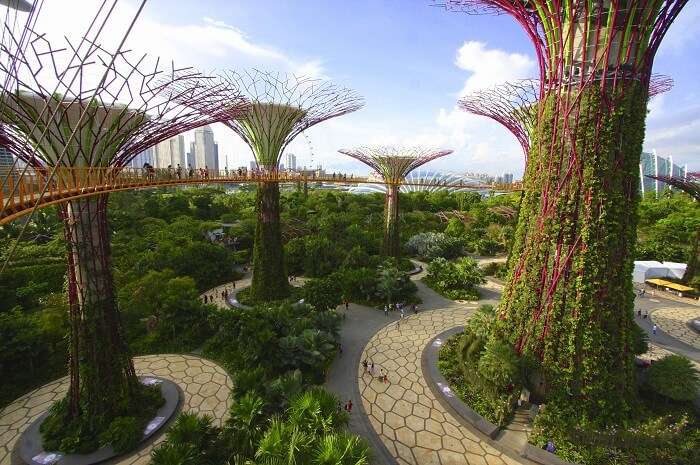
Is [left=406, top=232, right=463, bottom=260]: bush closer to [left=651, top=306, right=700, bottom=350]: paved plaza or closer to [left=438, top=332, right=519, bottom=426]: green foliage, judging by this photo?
[left=651, top=306, right=700, bottom=350]: paved plaza

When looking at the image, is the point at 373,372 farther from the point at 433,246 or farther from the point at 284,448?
the point at 433,246

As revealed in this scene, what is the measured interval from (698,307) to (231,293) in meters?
26.2

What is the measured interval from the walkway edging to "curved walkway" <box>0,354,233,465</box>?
6726mm

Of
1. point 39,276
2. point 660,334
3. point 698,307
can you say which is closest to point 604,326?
point 660,334

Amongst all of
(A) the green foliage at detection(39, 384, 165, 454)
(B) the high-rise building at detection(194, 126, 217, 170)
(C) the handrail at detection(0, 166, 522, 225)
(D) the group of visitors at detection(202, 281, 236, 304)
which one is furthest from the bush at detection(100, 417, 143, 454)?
(B) the high-rise building at detection(194, 126, 217, 170)

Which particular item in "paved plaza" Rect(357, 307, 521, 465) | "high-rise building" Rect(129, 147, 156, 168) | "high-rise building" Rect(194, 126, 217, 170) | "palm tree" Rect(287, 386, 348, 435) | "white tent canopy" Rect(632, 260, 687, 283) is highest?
"high-rise building" Rect(194, 126, 217, 170)

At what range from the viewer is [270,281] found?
16609mm

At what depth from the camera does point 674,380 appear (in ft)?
32.3

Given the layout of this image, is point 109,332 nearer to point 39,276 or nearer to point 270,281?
point 270,281

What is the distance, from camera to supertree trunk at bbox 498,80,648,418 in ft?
28.8

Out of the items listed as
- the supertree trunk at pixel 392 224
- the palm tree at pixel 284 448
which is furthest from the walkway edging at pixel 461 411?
the supertree trunk at pixel 392 224

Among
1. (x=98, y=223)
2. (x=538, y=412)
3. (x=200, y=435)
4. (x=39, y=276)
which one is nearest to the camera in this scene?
(x=200, y=435)

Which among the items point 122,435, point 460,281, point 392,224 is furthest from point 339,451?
point 392,224

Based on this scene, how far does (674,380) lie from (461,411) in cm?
611
